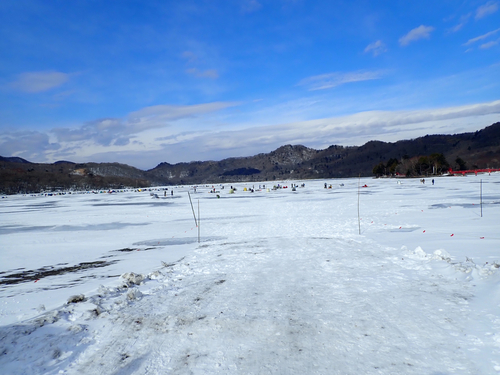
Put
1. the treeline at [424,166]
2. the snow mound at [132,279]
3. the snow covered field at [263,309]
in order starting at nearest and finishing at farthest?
1. the snow covered field at [263,309]
2. the snow mound at [132,279]
3. the treeline at [424,166]

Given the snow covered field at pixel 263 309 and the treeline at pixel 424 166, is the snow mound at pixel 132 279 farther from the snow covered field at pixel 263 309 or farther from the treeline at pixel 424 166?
the treeline at pixel 424 166

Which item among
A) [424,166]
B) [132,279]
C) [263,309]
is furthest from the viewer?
[424,166]

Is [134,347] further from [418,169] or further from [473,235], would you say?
[418,169]

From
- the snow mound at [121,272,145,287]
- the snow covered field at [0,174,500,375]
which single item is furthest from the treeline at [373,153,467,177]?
the snow mound at [121,272,145,287]

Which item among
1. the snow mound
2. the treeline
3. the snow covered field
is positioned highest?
the treeline

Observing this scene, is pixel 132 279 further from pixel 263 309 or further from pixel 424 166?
pixel 424 166

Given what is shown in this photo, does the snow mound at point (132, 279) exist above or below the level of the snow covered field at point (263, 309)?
above

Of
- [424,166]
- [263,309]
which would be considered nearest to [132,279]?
[263,309]

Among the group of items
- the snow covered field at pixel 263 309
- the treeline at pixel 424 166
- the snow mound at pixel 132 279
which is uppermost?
the treeline at pixel 424 166

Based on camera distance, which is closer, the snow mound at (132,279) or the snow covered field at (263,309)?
the snow covered field at (263,309)

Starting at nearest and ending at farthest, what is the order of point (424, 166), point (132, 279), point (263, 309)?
point (263, 309) < point (132, 279) < point (424, 166)

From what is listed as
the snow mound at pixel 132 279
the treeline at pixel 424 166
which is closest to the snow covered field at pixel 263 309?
the snow mound at pixel 132 279

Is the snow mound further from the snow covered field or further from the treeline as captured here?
the treeline

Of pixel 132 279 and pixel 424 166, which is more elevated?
pixel 424 166
